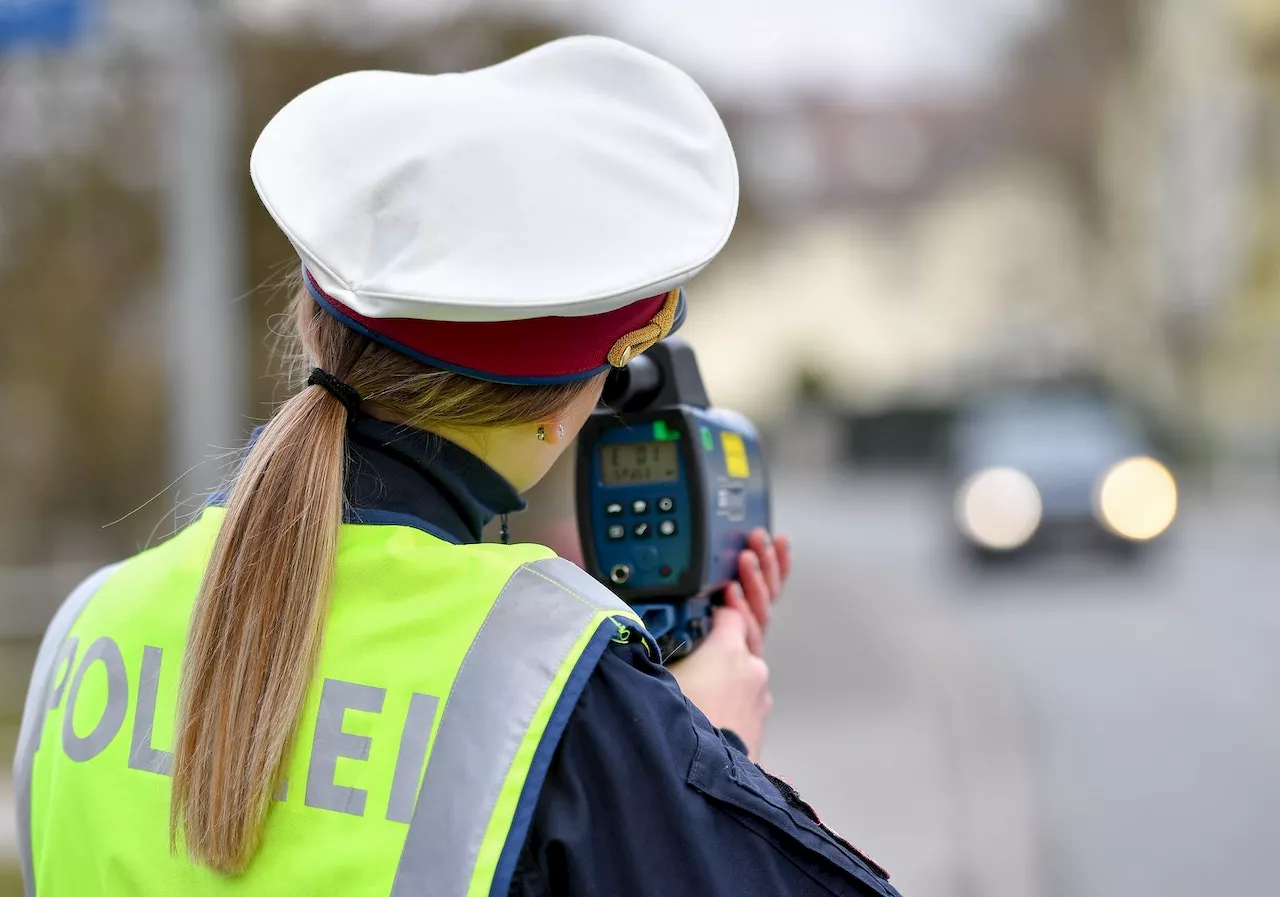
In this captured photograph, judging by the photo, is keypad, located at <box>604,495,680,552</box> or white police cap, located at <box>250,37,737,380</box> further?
Answer: keypad, located at <box>604,495,680,552</box>

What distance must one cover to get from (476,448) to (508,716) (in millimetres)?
279

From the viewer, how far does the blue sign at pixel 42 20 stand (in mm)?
4789

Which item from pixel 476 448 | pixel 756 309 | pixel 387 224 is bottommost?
pixel 756 309

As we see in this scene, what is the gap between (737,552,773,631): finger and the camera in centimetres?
161

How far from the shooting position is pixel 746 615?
1.55 metres

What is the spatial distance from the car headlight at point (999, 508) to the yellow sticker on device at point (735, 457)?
10777 mm

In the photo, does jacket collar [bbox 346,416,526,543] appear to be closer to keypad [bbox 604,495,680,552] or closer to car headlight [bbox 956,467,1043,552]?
keypad [bbox 604,495,680,552]

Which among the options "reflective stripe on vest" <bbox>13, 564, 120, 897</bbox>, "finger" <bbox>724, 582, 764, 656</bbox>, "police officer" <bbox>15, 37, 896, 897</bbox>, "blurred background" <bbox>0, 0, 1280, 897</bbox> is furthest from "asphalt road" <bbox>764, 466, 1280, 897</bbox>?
"police officer" <bbox>15, 37, 896, 897</bbox>

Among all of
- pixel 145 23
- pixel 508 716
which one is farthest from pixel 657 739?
pixel 145 23

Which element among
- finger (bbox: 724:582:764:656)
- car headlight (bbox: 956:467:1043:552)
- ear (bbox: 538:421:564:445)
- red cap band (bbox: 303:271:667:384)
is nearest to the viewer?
red cap band (bbox: 303:271:667:384)

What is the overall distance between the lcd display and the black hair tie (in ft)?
1.79

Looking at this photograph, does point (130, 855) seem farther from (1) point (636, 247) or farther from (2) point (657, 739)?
(1) point (636, 247)

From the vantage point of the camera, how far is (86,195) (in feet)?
28.2

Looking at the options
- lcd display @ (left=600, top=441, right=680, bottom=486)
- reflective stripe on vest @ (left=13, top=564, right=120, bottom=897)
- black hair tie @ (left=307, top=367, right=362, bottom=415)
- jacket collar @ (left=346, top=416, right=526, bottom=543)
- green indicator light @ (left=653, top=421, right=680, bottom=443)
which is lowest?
reflective stripe on vest @ (left=13, top=564, right=120, bottom=897)
